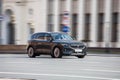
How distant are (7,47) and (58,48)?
1729cm

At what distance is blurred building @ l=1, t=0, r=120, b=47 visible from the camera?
57.8 meters

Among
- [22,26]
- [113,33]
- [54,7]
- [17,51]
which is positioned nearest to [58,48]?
[17,51]

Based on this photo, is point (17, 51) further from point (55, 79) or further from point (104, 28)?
point (55, 79)

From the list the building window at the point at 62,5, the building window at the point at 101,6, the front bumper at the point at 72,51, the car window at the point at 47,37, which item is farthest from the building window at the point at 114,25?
the front bumper at the point at 72,51

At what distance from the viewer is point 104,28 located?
58.6m

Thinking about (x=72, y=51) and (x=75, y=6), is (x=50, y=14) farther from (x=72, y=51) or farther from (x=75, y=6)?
(x=72, y=51)

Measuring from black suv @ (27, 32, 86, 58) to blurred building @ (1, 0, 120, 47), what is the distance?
22875 mm

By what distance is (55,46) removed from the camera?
32688 millimetres

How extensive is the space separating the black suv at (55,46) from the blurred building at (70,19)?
22.9m

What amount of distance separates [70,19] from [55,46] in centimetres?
3050

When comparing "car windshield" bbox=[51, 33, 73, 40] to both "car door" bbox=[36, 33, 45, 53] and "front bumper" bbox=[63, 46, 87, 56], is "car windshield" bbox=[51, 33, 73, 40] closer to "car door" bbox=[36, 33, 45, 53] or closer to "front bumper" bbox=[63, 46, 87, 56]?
"car door" bbox=[36, 33, 45, 53]

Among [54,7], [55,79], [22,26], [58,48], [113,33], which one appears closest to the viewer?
[55,79]

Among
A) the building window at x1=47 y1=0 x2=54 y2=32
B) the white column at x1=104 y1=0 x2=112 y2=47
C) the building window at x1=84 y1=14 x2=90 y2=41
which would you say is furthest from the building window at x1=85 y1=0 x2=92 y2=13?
the building window at x1=47 y1=0 x2=54 y2=32

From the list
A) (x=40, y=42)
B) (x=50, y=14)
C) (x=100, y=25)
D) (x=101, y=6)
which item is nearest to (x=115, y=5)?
(x=101, y=6)
